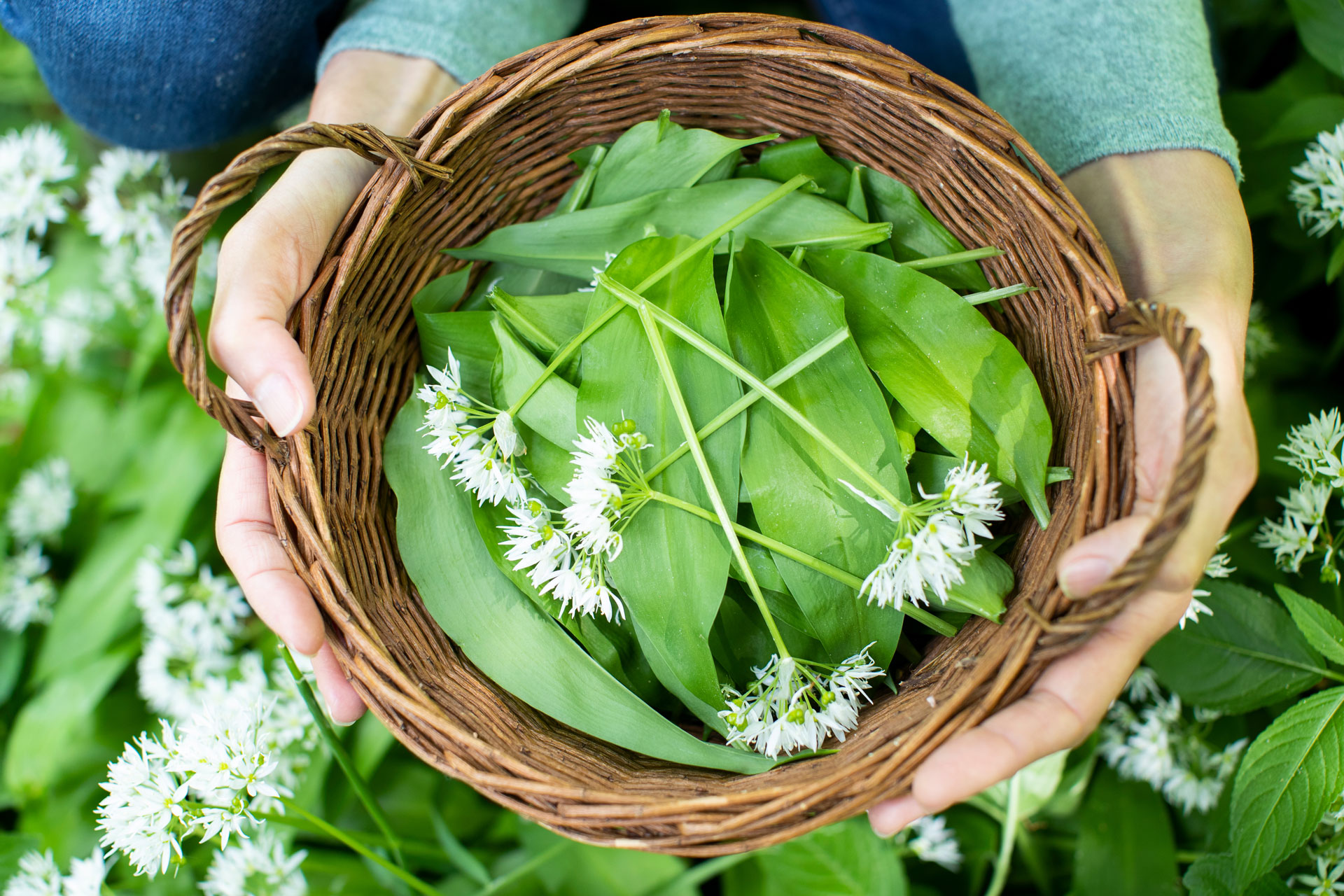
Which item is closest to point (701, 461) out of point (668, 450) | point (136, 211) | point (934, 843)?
point (668, 450)

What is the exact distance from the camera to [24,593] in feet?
3.44

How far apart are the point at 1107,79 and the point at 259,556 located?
0.80 metres

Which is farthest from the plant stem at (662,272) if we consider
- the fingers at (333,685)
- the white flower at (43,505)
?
the white flower at (43,505)

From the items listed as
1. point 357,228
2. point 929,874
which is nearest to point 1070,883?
point 929,874

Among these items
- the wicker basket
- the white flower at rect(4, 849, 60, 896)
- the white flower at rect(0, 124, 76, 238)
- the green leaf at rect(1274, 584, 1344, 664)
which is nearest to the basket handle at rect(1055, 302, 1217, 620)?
the wicker basket

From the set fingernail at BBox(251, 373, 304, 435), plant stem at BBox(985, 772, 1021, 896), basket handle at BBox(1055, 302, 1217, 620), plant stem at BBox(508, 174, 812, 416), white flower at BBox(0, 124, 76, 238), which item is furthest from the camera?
white flower at BBox(0, 124, 76, 238)

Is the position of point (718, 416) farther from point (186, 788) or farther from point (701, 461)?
point (186, 788)

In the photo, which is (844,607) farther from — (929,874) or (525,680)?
(929,874)

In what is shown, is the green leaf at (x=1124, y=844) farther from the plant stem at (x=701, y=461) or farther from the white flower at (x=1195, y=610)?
the plant stem at (x=701, y=461)

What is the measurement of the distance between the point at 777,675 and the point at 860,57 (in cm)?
44

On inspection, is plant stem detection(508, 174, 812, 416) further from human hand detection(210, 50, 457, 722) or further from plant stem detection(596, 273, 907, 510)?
human hand detection(210, 50, 457, 722)

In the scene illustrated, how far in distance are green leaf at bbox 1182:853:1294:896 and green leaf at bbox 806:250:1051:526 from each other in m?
0.31

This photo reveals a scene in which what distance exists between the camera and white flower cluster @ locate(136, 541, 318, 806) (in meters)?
0.81

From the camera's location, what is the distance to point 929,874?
95 centimetres
